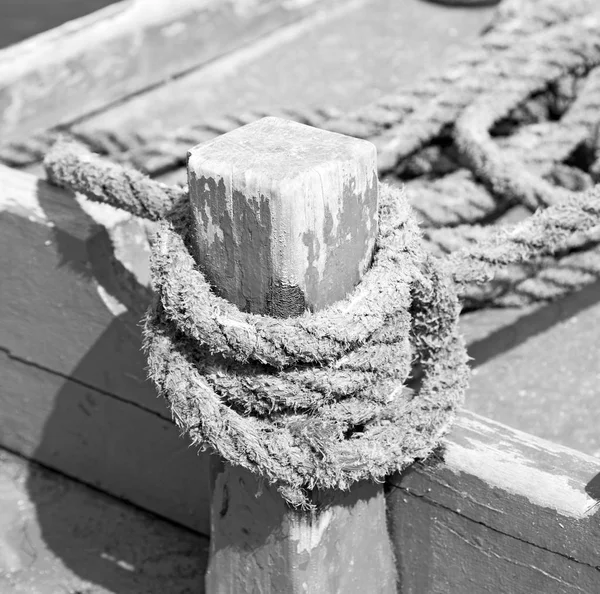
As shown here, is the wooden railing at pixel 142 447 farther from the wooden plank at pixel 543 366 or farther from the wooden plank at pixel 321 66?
the wooden plank at pixel 321 66

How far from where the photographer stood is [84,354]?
1457 mm

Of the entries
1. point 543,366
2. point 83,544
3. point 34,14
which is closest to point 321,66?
point 543,366

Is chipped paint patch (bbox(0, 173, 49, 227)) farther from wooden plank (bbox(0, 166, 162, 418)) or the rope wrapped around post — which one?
the rope wrapped around post

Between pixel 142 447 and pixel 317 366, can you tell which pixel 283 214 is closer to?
pixel 317 366

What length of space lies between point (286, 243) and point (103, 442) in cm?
81

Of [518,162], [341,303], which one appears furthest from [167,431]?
[518,162]

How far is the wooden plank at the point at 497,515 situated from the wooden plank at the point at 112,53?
1.63 metres

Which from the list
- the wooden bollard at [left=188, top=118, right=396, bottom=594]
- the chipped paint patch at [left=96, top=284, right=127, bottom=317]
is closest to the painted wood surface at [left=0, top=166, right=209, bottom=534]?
the chipped paint patch at [left=96, top=284, right=127, bottom=317]

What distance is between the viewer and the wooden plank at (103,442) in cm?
145

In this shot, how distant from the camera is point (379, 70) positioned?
2.72m

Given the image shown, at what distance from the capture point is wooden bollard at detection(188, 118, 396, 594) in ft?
2.80

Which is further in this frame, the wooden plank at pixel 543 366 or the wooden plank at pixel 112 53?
the wooden plank at pixel 112 53

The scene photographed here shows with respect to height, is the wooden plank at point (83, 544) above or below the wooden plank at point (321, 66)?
below

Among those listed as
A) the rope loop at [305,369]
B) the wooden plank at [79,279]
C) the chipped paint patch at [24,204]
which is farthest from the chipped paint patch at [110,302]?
the rope loop at [305,369]
